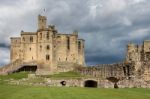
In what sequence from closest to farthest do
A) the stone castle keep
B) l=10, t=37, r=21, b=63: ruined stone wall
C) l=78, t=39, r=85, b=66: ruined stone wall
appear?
the stone castle keep → l=10, t=37, r=21, b=63: ruined stone wall → l=78, t=39, r=85, b=66: ruined stone wall

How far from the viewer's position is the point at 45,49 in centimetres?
11756

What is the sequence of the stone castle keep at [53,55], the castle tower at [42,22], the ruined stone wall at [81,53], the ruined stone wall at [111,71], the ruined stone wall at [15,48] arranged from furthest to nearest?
the ruined stone wall at [81,53], the ruined stone wall at [15,48], the castle tower at [42,22], the stone castle keep at [53,55], the ruined stone wall at [111,71]

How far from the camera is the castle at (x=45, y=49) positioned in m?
117

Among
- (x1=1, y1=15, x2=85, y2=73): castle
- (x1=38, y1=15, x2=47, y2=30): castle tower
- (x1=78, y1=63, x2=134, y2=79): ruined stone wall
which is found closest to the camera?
(x1=78, y1=63, x2=134, y2=79): ruined stone wall

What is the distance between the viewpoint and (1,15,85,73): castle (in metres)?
117

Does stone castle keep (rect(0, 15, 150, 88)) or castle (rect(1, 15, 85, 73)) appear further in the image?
castle (rect(1, 15, 85, 73))

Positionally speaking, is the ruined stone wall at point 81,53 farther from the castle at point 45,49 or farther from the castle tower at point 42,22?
the castle tower at point 42,22

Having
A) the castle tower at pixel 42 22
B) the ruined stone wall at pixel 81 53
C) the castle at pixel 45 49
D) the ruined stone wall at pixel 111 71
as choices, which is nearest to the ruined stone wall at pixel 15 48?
the castle at pixel 45 49

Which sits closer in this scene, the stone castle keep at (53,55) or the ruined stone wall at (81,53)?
the stone castle keep at (53,55)

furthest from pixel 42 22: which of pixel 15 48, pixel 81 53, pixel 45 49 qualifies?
pixel 81 53

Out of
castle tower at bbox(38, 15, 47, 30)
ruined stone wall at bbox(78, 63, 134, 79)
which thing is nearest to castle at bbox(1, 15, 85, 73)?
castle tower at bbox(38, 15, 47, 30)

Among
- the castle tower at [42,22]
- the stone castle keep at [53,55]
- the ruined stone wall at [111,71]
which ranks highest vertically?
the castle tower at [42,22]

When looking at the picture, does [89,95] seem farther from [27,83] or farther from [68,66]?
[68,66]

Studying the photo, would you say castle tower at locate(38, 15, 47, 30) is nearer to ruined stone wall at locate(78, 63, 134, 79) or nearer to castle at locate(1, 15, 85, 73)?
castle at locate(1, 15, 85, 73)
